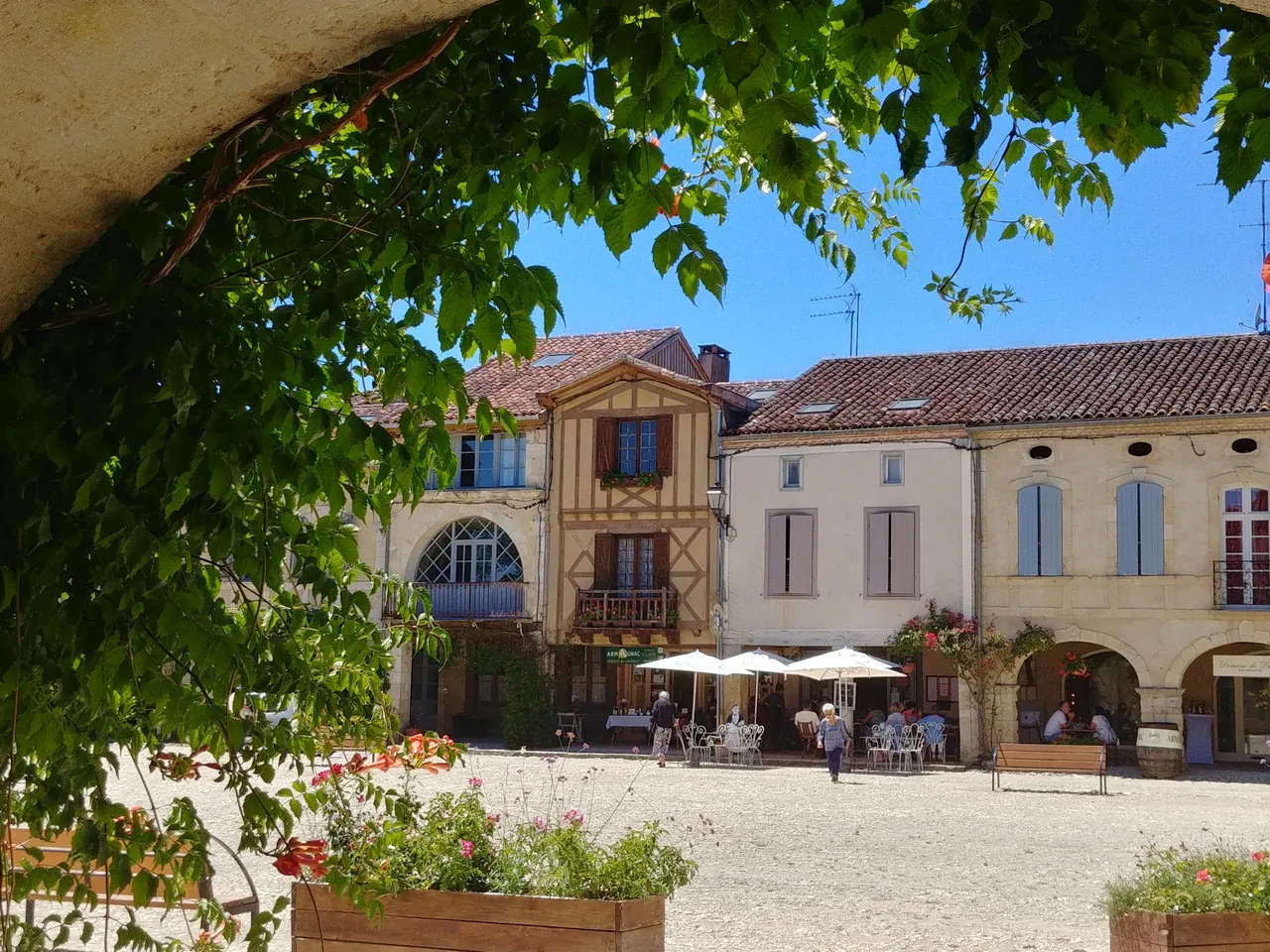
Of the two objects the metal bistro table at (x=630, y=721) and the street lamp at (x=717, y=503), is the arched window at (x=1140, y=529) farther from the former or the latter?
the metal bistro table at (x=630, y=721)

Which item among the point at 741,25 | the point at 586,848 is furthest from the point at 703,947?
the point at 741,25

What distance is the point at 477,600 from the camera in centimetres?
2770

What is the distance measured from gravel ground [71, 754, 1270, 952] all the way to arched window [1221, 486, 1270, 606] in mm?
2823

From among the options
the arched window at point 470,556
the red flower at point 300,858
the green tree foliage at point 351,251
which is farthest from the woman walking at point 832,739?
the green tree foliage at point 351,251

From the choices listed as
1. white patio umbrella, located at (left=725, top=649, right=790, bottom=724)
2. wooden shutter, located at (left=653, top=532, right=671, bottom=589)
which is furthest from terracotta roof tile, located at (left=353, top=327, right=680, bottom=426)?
white patio umbrella, located at (left=725, top=649, right=790, bottom=724)

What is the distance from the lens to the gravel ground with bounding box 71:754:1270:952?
762cm

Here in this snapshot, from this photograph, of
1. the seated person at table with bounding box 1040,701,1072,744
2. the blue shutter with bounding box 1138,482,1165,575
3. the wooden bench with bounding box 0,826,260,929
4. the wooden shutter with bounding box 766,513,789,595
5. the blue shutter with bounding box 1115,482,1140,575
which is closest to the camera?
the wooden bench with bounding box 0,826,260,929

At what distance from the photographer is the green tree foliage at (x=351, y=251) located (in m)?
2.07

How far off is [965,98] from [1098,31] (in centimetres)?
21

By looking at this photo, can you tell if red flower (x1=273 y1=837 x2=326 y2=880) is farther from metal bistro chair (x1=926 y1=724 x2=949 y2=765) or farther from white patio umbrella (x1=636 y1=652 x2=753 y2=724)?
metal bistro chair (x1=926 y1=724 x2=949 y2=765)

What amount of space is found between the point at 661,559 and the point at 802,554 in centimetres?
281

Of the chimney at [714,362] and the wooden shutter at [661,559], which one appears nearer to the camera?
the wooden shutter at [661,559]

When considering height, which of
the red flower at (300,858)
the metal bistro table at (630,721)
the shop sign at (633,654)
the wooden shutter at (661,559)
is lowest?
the metal bistro table at (630,721)

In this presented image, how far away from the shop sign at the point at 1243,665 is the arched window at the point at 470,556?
41.6 feet
